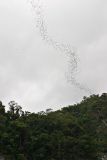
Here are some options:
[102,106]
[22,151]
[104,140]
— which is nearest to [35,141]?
[22,151]

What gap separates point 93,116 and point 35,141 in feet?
151

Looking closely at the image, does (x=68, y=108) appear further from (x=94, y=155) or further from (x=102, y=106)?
(x=94, y=155)

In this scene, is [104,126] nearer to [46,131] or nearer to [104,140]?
[104,140]

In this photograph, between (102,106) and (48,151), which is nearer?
(48,151)

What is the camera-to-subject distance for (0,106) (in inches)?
3551

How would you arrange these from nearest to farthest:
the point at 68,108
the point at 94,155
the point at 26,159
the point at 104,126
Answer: the point at 26,159 → the point at 94,155 → the point at 104,126 → the point at 68,108

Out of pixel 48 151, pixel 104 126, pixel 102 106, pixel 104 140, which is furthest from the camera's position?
pixel 102 106

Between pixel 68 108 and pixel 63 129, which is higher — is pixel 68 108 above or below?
above

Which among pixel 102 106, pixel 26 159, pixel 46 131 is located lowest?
pixel 26 159

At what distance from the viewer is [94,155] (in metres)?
89.0

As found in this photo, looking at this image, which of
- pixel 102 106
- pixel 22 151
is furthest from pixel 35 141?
pixel 102 106

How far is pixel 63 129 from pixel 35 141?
1105cm

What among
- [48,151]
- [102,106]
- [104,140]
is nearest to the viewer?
[48,151]

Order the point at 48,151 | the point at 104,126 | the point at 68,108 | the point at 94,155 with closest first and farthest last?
the point at 48,151, the point at 94,155, the point at 104,126, the point at 68,108
